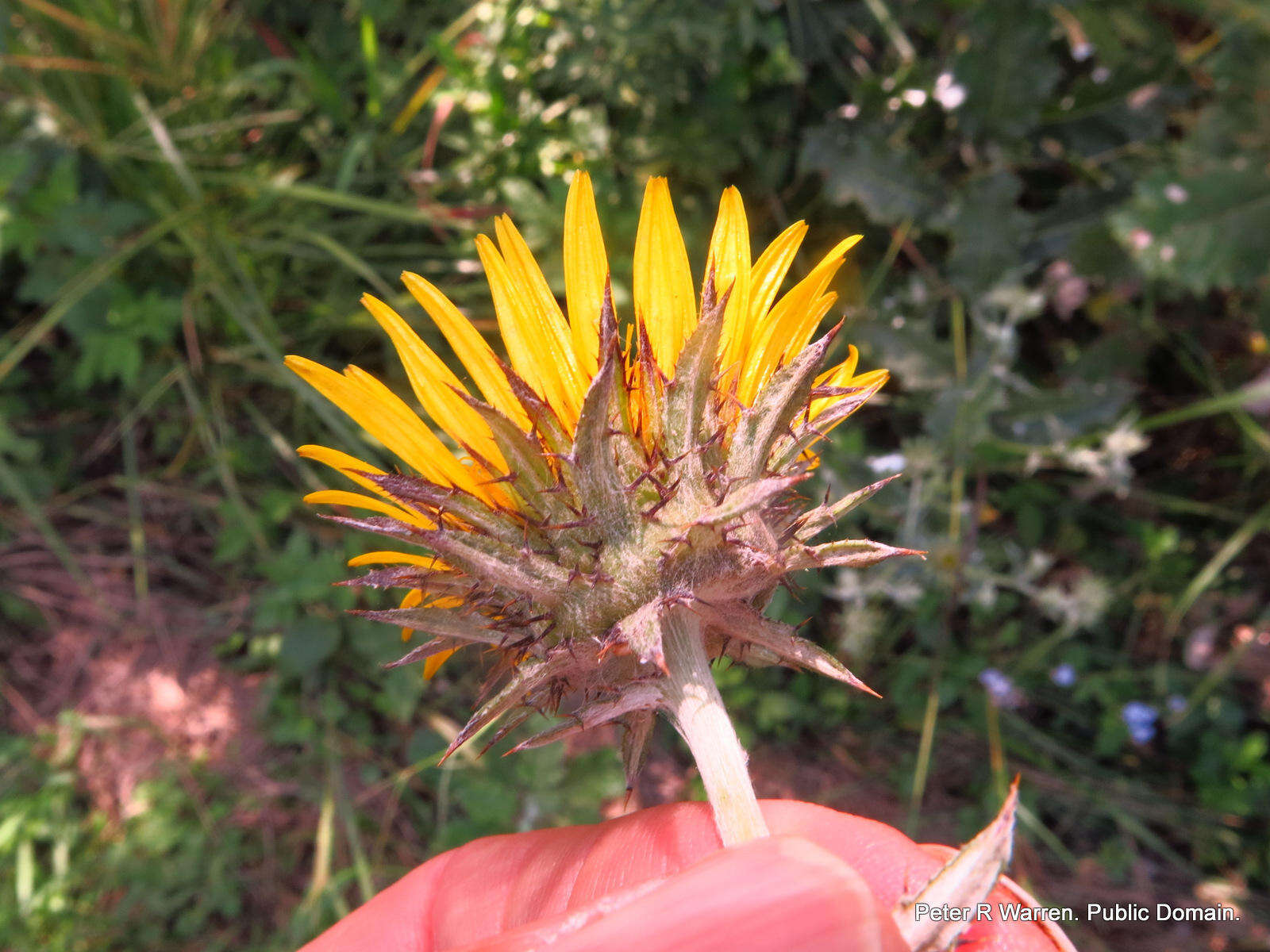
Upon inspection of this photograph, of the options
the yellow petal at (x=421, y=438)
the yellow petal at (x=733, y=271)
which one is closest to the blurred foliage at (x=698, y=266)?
the yellow petal at (x=733, y=271)

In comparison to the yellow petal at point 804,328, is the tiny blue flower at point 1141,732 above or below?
below

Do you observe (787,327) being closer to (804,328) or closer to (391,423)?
(804,328)

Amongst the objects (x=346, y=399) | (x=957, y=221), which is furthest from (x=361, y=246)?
(x=957, y=221)

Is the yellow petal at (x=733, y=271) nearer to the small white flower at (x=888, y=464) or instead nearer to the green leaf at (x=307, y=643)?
the small white flower at (x=888, y=464)

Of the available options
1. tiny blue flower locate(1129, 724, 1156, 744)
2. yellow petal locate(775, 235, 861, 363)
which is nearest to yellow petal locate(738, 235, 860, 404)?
yellow petal locate(775, 235, 861, 363)


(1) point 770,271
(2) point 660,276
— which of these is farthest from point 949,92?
(2) point 660,276

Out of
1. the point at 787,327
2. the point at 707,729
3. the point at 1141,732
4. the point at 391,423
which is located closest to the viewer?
the point at 707,729

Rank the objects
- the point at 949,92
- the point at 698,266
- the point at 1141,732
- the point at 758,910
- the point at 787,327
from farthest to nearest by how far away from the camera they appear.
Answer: the point at 1141,732, the point at 949,92, the point at 698,266, the point at 787,327, the point at 758,910
